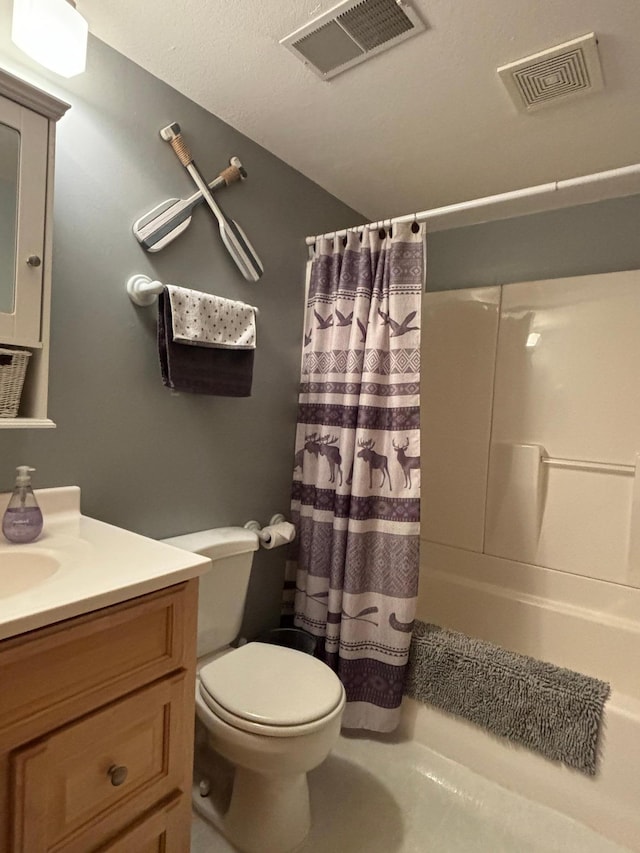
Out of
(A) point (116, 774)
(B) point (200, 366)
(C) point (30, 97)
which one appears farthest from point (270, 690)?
(C) point (30, 97)

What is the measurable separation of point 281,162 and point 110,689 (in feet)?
6.01

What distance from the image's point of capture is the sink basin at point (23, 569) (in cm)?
104

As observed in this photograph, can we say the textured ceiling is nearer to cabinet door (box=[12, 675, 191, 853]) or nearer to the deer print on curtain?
the deer print on curtain

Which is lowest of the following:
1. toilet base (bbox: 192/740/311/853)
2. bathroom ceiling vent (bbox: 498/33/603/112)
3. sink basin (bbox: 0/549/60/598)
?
toilet base (bbox: 192/740/311/853)

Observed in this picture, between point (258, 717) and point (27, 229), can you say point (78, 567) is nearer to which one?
point (258, 717)

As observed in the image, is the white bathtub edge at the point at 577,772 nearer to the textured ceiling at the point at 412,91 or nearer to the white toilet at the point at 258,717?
the white toilet at the point at 258,717

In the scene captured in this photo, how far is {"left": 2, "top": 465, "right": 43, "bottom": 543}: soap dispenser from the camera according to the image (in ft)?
3.64

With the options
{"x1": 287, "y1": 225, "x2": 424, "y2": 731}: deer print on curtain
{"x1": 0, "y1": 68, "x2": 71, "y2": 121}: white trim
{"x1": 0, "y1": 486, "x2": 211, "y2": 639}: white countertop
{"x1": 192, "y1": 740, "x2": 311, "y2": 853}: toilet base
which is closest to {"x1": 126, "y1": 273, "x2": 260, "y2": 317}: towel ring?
{"x1": 0, "y1": 68, "x2": 71, "y2": 121}: white trim

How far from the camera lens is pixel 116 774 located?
920mm

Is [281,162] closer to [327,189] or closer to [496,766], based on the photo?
[327,189]

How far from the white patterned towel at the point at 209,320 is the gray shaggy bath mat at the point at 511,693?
4.09 feet

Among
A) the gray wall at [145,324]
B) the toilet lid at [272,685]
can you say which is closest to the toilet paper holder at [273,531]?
the gray wall at [145,324]

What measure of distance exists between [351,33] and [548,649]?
2311 mm

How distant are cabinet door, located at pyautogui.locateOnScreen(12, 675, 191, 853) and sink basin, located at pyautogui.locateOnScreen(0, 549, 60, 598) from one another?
0.32 metres
